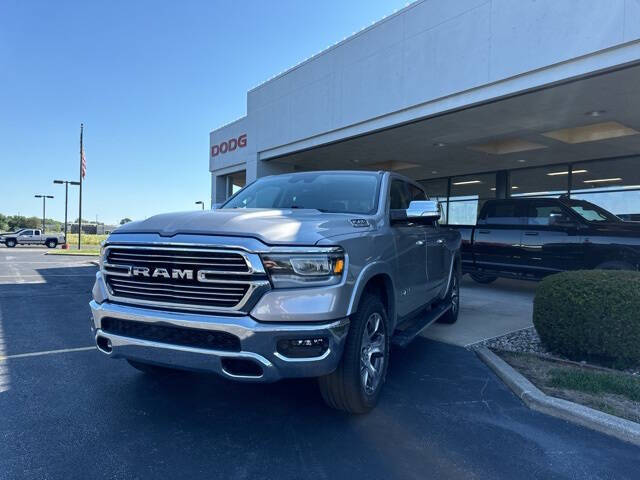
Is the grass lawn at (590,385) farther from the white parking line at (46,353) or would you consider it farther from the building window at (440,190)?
the building window at (440,190)

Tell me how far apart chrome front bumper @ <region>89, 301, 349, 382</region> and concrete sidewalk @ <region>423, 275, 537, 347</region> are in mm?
3269

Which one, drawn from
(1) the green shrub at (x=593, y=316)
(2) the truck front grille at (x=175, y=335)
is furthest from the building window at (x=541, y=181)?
(2) the truck front grille at (x=175, y=335)

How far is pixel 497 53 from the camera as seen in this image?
792 centimetres

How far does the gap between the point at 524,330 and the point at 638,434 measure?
126 inches

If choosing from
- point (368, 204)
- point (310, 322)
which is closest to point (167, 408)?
point (310, 322)

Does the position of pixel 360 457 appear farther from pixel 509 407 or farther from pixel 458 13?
pixel 458 13

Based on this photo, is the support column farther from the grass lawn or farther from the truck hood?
the truck hood

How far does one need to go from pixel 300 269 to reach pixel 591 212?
27.6 ft

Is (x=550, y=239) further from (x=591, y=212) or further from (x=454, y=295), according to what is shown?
(x=454, y=295)

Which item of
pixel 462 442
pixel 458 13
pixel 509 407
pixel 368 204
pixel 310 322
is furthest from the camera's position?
pixel 458 13

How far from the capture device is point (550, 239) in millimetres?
9023

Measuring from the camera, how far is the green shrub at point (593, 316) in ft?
14.0

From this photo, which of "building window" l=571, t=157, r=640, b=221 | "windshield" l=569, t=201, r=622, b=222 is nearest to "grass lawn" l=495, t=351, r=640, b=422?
"windshield" l=569, t=201, r=622, b=222

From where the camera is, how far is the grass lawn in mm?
3505
